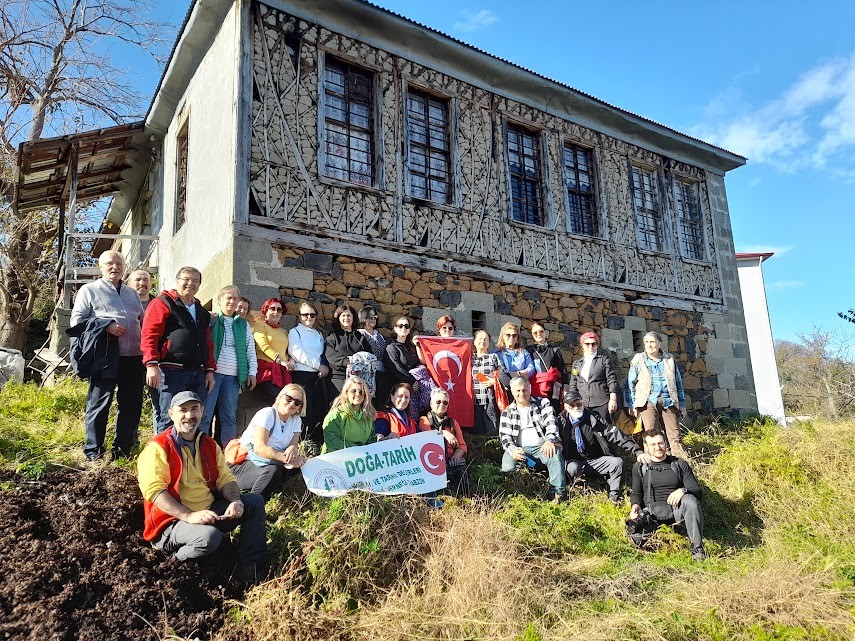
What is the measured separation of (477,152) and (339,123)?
2.38 m

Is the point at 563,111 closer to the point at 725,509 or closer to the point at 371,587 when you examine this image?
the point at 725,509

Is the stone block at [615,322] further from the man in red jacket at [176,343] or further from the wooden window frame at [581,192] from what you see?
the man in red jacket at [176,343]

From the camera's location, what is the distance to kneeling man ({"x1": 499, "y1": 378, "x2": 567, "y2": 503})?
257 inches

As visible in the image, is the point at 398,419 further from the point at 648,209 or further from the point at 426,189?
the point at 648,209

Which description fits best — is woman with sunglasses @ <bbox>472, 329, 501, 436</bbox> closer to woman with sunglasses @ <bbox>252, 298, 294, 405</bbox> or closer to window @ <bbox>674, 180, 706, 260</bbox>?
woman with sunglasses @ <bbox>252, 298, 294, 405</bbox>

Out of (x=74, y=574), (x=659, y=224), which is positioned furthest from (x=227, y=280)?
(x=659, y=224)

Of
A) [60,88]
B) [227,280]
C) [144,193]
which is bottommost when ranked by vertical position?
[227,280]

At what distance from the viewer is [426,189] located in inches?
378

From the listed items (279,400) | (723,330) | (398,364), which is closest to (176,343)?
(279,400)

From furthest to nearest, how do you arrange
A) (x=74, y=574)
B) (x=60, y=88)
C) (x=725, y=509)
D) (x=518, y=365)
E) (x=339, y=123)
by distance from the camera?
(x=60, y=88) → (x=339, y=123) → (x=518, y=365) → (x=725, y=509) → (x=74, y=574)

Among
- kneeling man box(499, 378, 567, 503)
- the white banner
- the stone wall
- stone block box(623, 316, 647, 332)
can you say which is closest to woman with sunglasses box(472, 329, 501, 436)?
kneeling man box(499, 378, 567, 503)

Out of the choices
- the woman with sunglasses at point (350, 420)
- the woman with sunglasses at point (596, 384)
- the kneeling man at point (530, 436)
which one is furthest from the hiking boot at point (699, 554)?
the woman with sunglasses at point (350, 420)

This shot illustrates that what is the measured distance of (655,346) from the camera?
802 cm

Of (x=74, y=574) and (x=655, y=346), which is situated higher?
(x=655, y=346)
